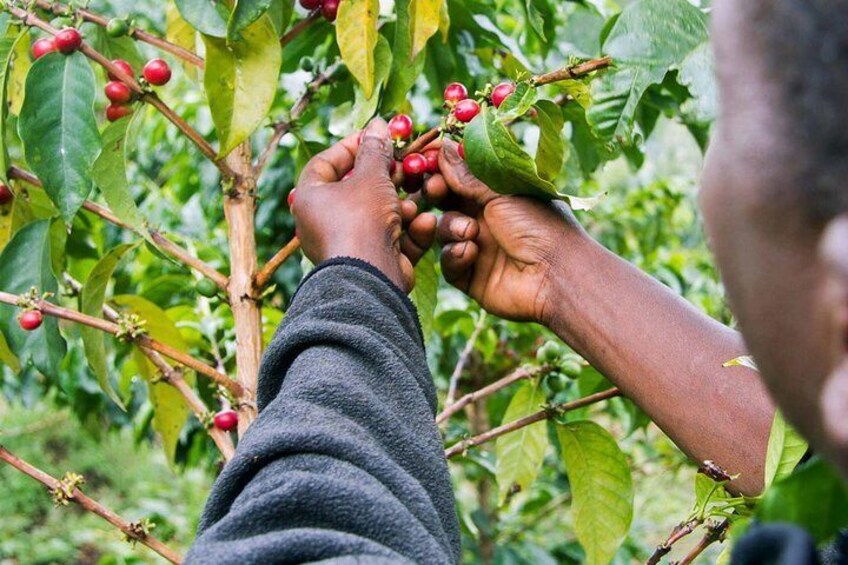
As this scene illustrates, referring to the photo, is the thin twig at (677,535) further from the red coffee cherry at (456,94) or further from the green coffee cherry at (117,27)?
the green coffee cherry at (117,27)

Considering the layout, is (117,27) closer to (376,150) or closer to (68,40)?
(68,40)

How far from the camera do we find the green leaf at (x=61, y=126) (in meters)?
1.35

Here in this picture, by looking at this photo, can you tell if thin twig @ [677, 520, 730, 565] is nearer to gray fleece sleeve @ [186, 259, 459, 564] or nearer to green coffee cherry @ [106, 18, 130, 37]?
gray fleece sleeve @ [186, 259, 459, 564]

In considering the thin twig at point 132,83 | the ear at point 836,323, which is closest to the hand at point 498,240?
the thin twig at point 132,83

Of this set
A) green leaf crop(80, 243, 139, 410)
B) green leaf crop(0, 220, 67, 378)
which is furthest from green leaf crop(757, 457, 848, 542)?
green leaf crop(0, 220, 67, 378)

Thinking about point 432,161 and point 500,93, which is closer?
point 500,93

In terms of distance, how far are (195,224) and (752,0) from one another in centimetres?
220

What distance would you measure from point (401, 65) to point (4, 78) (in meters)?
0.55

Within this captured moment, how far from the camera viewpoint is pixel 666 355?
1382mm

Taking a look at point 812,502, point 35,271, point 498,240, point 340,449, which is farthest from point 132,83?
point 812,502

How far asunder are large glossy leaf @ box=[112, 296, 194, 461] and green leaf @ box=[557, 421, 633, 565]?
0.64m

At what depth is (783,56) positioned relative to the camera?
674 mm

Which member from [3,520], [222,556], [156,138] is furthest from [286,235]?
[3,520]

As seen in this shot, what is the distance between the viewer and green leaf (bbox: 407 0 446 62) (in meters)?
1.37
